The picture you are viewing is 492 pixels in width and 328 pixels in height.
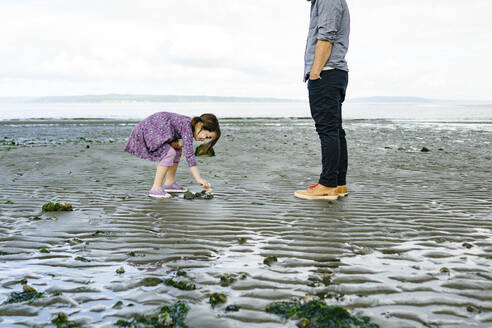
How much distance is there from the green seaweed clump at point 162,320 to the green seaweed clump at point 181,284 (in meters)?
0.31

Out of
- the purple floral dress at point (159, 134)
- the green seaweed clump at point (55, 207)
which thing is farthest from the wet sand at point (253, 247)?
the purple floral dress at point (159, 134)

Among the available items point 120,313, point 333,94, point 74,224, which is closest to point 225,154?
point 333,94

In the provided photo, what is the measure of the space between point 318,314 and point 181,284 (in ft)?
3.02

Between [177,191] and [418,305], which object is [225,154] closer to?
[177,191]

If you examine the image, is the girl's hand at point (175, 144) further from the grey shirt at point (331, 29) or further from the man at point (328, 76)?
the grey shirt at point (331, 29)

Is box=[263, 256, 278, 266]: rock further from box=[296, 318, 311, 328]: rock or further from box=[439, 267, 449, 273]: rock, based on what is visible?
box=[439, 267, 449, 273]: rock

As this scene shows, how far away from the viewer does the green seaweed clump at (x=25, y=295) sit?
107 inches

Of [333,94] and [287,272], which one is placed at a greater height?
[333,94]

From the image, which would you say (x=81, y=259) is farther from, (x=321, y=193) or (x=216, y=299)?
(x=321, y=193)

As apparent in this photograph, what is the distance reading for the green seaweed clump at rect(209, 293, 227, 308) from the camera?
272 cm

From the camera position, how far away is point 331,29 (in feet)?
18.4

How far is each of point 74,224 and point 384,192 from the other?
4.13 metres

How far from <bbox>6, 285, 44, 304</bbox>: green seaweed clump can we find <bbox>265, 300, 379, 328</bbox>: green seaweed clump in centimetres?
142

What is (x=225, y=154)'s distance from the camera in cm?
1160
